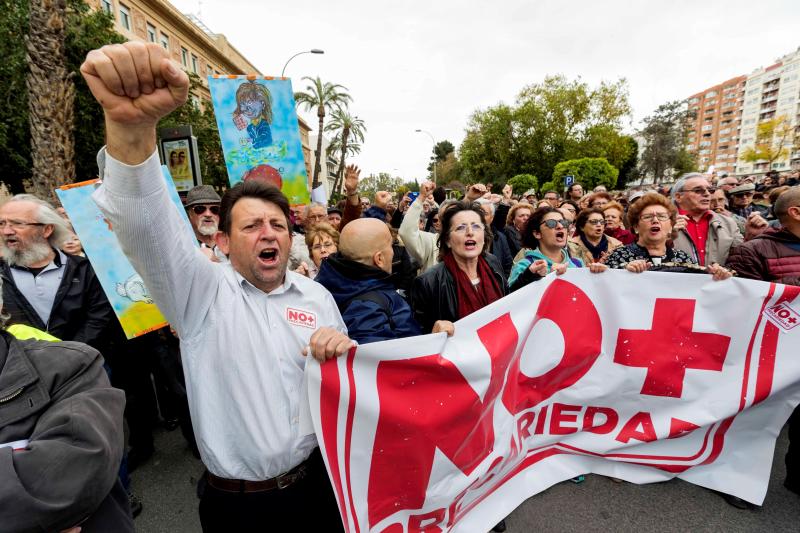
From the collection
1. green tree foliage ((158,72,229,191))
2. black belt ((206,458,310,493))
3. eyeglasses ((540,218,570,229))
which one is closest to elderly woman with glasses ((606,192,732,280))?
eyeglasses ((540,218,570,229))

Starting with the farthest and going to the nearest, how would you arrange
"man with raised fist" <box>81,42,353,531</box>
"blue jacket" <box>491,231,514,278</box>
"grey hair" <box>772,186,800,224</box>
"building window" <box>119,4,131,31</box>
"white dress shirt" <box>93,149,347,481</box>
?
"building window" <box>119,4,131,31</box>, "blue jacket" <box>491,231,514,278</box>, "grey hair" <box>772,186,800,224</box>, "white dress shirt" <box>93,149,347,481</box>, "man with raised fist" <box>81,42,353,531</box>

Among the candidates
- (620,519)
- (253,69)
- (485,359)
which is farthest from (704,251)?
(253,69)

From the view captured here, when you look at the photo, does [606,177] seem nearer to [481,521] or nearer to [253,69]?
[481,521]

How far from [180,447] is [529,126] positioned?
3998cm

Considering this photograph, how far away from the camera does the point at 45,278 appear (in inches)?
105

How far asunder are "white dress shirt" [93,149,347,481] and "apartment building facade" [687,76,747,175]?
130 metres

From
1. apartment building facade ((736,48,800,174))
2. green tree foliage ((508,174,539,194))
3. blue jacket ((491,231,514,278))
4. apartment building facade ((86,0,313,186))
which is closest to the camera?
blue jacket ((491,231,514,278))

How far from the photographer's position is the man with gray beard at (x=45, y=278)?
2.54 metres

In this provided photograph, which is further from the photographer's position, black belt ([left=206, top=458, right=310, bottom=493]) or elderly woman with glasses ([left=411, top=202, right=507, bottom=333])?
elderly woman with glasses ([left=411, top=202, right=507, bottom=333])

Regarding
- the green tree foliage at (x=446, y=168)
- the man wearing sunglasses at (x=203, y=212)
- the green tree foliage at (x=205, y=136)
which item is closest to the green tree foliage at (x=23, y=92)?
the green tree foliage at (x=205, y=136)

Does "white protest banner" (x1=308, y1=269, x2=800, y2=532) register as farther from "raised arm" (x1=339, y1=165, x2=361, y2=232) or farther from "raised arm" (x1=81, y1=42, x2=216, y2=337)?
"raised arm" (x1=339, y1=165, x2=361, y2=232)

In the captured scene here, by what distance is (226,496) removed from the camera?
4.70 ft

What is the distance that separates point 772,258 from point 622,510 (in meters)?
2.08

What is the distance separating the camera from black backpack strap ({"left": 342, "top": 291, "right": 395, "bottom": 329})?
73.8 inches
